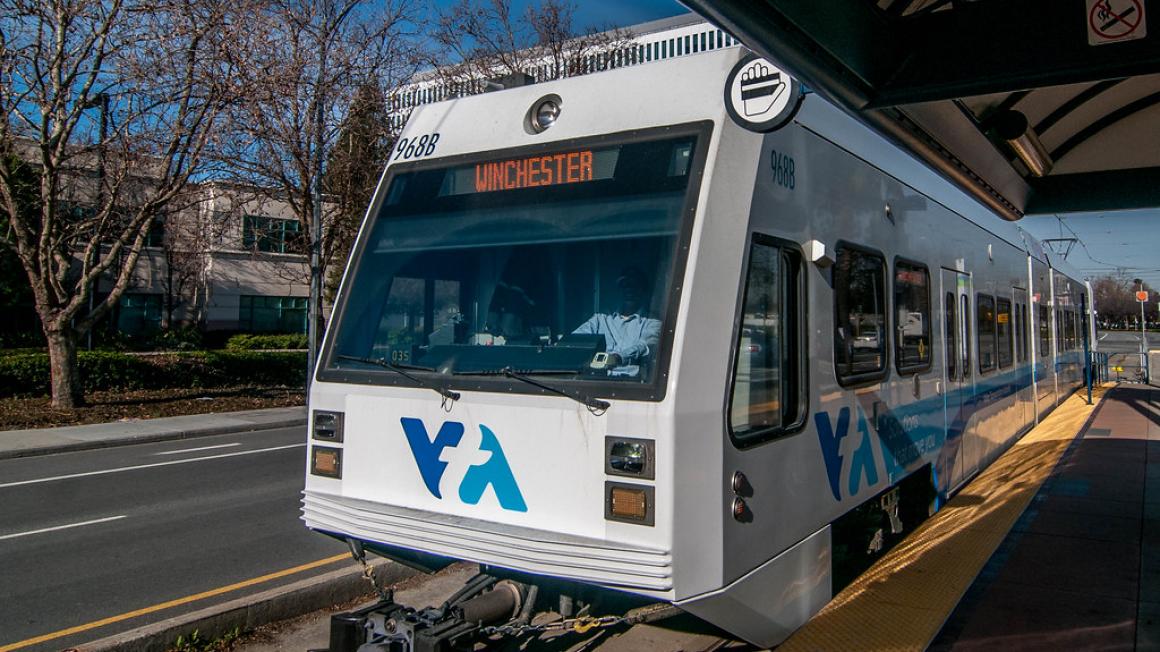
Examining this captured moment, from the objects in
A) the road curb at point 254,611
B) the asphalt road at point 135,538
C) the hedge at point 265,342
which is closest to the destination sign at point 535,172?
the road curb at point 254,611

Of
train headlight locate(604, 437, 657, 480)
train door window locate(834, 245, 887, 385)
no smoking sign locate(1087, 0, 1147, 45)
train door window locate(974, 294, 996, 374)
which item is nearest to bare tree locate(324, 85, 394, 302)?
train door window locate(974, 294, 996, 374)

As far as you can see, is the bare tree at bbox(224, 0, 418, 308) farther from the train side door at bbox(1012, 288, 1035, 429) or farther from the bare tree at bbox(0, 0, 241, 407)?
the train side door at bbox(1012, 288, 1035, 429)

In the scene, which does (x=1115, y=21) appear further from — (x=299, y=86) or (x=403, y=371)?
(x=299, y=86)

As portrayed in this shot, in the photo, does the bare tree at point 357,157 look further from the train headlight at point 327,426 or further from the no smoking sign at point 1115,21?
the no smoking sign at point 1115,21

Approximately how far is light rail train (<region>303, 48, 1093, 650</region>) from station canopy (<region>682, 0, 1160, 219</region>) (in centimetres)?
31

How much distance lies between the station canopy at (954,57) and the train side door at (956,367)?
1430 mm

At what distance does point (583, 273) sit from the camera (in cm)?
399

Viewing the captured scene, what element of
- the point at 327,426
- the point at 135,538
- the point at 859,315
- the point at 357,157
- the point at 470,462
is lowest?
the point at 135,538

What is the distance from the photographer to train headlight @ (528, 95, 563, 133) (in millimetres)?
4305

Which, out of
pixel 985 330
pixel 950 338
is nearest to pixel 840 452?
pixel 950 338

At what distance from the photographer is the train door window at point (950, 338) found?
6.78 meters

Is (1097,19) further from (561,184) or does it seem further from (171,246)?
(171,246)

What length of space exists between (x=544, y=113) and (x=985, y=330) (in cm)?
573

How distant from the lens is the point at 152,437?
48.1 ft
